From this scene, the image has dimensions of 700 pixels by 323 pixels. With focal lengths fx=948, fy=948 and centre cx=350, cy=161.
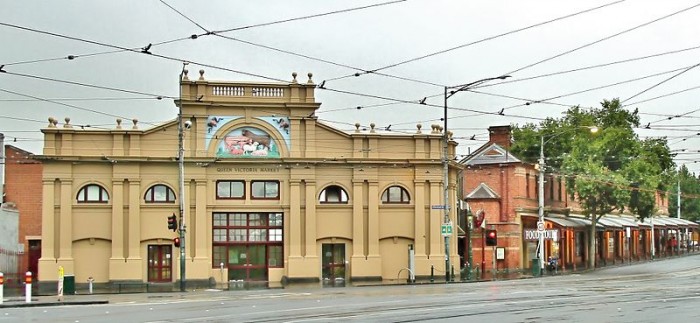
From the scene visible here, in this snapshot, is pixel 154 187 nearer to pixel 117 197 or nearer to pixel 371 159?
pixel 117 197

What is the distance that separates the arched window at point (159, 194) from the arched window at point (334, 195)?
7.89 m

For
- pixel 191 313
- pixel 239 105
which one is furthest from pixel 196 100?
pixel 191 313

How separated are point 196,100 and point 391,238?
12671 millimetres

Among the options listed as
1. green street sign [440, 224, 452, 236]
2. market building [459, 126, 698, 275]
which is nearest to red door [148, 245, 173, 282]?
green street sign [440, 224, 452, 236]

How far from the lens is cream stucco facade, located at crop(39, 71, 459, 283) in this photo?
47844 mm

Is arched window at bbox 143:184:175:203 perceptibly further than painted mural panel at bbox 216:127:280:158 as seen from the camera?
No

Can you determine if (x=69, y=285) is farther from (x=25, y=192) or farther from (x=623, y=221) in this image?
(x=623, y=221)

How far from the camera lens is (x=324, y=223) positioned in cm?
5016

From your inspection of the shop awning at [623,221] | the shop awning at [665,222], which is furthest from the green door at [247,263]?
the shop awning at [665,222]

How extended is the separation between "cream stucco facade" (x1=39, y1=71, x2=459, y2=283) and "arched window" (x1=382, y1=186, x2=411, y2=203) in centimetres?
6

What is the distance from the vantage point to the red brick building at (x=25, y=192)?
57.2 m

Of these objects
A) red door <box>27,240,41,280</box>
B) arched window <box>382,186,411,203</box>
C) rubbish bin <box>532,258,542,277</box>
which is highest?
arched window <box>382,186,411,203</box>

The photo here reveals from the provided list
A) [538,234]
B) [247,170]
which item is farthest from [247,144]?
[538,234]

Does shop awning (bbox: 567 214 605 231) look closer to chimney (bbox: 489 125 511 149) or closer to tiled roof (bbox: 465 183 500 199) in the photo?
chimney (bbox: 489 125 511 149)
